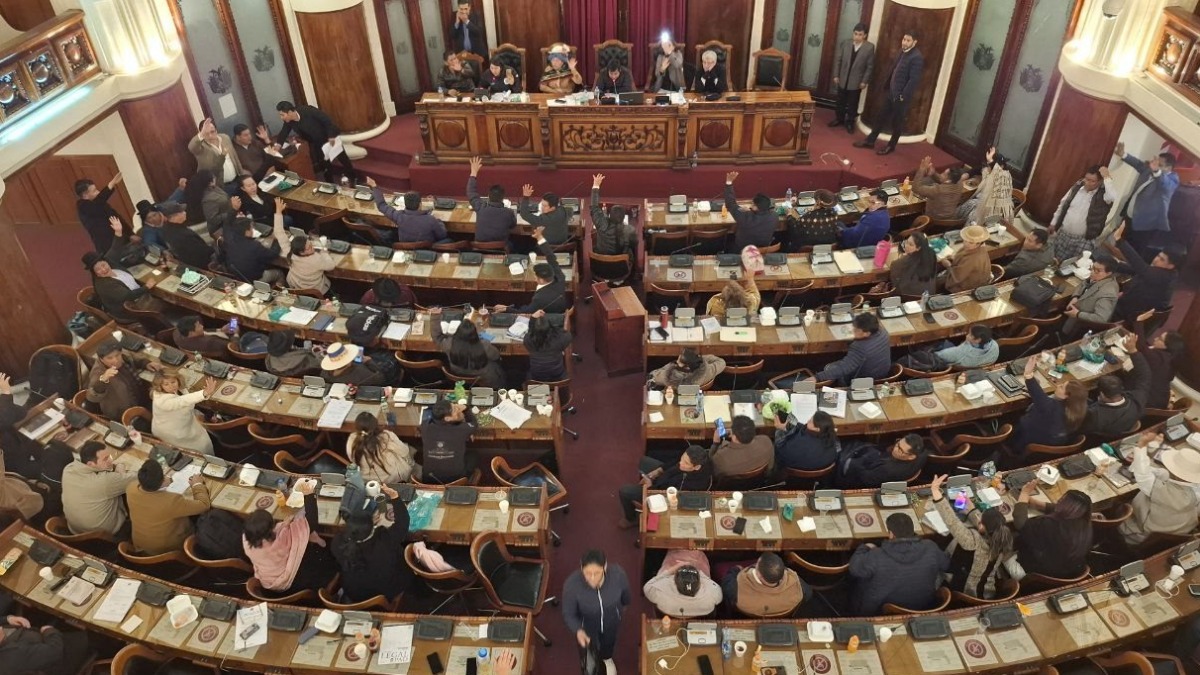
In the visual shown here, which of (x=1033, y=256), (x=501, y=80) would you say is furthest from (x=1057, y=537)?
(x=501, y=80)

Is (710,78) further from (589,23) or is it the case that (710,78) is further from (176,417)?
(176,417)

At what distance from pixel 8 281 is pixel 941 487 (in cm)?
994

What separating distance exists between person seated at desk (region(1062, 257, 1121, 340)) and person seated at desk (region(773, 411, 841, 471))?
11.7 ft

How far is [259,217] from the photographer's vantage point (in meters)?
11.2

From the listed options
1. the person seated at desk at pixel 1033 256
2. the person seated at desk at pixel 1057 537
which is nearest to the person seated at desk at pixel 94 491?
the person seated at desk at pixel 1057 537

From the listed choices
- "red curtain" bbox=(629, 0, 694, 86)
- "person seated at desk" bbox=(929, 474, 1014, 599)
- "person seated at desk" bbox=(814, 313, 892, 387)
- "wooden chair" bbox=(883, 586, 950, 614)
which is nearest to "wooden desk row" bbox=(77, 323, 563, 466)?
"person seated at desk" bbox=(814, 313, 892, 387)

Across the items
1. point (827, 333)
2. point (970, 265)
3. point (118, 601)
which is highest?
point (970, 265)

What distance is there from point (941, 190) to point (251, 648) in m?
9.50

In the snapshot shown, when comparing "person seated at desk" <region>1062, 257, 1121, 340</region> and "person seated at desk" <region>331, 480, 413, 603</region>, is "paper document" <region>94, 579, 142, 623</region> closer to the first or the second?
"person seated at desk" <region>331, 480, 413, 603</region>

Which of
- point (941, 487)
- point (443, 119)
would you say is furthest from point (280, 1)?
point (941, 487)

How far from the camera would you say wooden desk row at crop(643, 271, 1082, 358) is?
28.7 feet

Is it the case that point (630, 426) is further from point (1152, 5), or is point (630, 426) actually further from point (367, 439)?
point (1152, 5)

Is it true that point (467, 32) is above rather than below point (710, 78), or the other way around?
above

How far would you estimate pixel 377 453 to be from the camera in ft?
23.5
